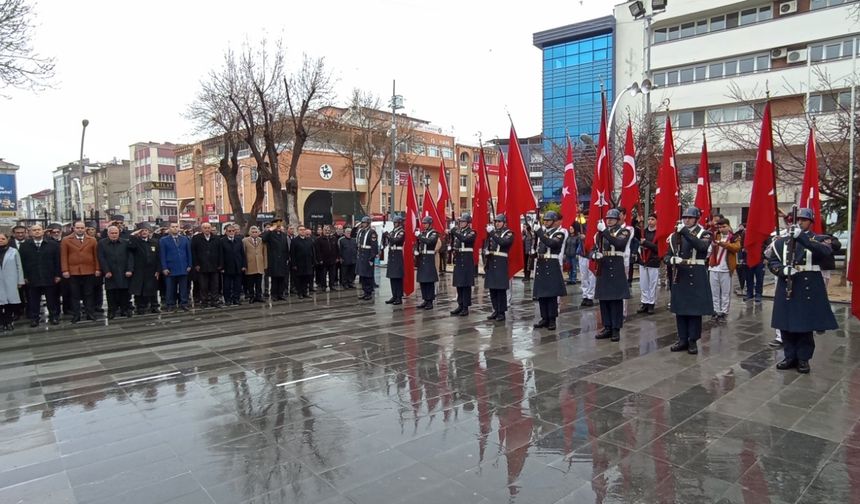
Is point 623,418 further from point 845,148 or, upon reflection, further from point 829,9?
point 829,9

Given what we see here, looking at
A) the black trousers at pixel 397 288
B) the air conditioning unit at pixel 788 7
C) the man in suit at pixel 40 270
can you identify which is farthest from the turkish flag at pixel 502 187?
the air conditioning unit at pixel 788 7

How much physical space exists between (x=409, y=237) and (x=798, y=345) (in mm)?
7541

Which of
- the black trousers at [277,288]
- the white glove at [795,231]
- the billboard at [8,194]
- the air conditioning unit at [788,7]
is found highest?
the air conditioning unit at [788,7]

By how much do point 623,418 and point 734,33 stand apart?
3690 centimetres

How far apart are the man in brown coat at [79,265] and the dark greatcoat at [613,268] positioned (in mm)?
9291

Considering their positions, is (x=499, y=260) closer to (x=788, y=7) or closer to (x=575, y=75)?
(x=788, y=7)

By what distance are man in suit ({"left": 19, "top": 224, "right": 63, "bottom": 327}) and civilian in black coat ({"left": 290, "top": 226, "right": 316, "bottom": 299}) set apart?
16.4ft

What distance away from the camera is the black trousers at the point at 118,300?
10.7 meters

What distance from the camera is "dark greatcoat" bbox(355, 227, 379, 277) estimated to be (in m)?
13.2

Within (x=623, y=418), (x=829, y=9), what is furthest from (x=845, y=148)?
(x=829, y=9)

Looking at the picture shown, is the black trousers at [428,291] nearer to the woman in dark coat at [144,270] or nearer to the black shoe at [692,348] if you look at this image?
the black shoe at [692,348]

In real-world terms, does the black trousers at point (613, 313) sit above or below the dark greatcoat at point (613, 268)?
below

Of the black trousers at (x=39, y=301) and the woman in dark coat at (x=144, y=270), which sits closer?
the black trousers at (x=39, y=301)

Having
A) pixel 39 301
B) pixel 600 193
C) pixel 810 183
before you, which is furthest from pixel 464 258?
pixel 39 301
